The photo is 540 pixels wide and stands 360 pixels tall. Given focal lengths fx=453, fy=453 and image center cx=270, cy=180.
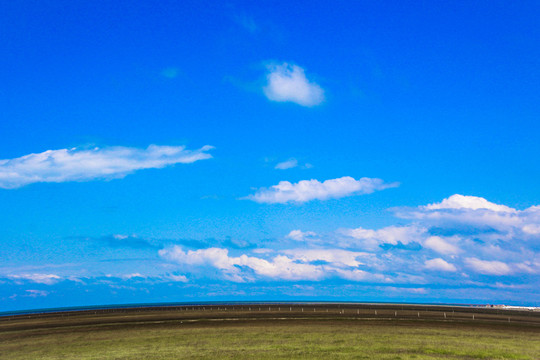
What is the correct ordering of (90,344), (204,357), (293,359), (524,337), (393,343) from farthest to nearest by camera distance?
(524,337), (90,344), (393,343), (204,357), (293,359)

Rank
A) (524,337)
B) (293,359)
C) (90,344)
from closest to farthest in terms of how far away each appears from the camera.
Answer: (293,359) < (90,344) < (524,337)

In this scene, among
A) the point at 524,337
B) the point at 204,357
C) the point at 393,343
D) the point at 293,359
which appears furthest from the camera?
the point at 524,337

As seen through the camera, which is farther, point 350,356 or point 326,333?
point 326,333

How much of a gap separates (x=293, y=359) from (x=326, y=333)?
23888 mm

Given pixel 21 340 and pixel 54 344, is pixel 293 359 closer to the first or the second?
pixel 54 344

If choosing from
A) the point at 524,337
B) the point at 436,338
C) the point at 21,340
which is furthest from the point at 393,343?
the point at 21,340

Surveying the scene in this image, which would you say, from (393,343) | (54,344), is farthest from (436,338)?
(54,344)

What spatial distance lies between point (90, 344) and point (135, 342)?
5.54 meters

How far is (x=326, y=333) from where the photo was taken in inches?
2493

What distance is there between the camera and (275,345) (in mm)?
50281

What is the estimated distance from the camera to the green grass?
44.3 metres

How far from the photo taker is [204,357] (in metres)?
43.6

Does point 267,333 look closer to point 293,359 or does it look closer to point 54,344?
point 293,359

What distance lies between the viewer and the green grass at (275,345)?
1746 inches
